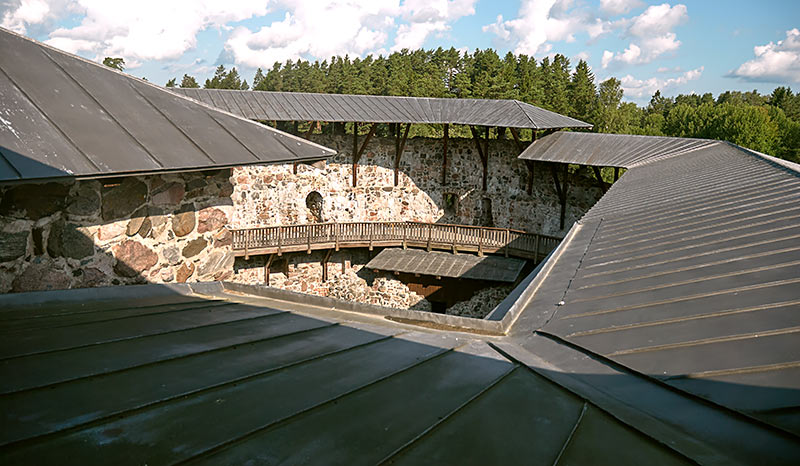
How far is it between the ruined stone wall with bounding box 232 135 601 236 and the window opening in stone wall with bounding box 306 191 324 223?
0.14 m

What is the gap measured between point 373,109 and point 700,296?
Result: 1436 centimetres

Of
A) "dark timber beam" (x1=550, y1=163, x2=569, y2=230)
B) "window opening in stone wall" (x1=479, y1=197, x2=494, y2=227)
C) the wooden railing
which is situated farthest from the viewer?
"window opening in stone wall" (x1=479, y1=197, x2=494, y2=227)

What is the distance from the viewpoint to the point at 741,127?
2880 cm

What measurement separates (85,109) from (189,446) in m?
2.38

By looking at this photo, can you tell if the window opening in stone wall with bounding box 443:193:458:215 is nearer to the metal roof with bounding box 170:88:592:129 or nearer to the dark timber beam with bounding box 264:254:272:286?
the metal roof with bounding box 170:88:592:129

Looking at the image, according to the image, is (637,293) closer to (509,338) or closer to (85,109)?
(509,338)

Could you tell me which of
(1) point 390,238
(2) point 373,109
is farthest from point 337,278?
(2) point 373,109

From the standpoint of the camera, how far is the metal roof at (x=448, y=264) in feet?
42.4

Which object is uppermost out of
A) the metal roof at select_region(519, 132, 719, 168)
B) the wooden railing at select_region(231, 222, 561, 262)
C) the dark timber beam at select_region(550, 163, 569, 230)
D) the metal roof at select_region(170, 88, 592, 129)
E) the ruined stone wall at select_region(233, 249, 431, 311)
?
the metal roof at select_region(170, 88, 592, 129)

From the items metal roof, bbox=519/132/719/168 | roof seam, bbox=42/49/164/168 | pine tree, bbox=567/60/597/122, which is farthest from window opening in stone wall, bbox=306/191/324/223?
pine tree, bbox=567/60/597/122

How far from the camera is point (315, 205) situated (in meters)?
17.1

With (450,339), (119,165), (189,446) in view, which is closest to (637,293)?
(450,339)

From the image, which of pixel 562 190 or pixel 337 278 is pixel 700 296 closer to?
pixel 337 278

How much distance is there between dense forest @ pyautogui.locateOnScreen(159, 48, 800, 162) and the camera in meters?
29.5
